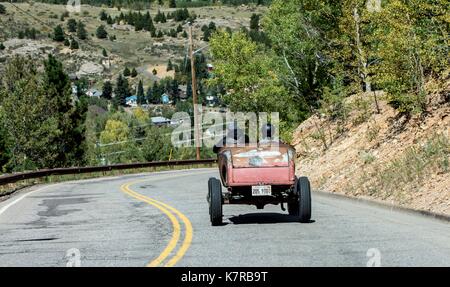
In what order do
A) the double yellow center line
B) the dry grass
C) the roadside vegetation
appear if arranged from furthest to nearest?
the dry grass
the roadside vegetation
the double yellow center line

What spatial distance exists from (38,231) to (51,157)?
2836 inches

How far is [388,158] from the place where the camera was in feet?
66.6

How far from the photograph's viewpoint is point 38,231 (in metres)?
12.9

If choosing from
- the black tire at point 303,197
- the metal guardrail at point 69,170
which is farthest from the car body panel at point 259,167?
the metal guardrail at point 69,170

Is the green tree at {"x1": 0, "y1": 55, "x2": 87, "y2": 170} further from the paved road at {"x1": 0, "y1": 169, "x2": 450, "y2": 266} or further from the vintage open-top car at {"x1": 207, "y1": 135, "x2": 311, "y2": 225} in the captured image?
the vintage open-top car at {"x1": 207, "y1": 135, "x2": 311, "y2": 225}

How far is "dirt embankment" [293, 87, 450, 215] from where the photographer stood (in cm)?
1567

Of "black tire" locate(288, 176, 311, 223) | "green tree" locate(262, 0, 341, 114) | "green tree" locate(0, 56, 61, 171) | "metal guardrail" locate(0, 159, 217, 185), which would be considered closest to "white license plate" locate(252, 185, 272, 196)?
"black tire" locate(288, 176, 311, 223)

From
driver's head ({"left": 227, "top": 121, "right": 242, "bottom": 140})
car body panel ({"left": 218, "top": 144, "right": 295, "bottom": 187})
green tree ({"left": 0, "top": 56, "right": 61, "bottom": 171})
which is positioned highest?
driver's head ({"left": 227, "top": 121, "right": 242, "bottom": 140})

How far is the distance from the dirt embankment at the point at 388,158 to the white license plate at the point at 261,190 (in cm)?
383

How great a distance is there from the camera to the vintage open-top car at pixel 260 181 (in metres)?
12.2

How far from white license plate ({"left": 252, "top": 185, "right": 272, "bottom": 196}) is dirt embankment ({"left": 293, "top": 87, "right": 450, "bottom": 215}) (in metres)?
3.83

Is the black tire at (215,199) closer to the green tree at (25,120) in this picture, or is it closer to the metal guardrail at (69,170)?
the metal guardrail at (69,170)

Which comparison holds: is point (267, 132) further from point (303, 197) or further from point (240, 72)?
point (240, 72)

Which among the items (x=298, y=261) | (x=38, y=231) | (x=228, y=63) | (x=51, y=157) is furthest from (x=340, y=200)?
(x=51, y=157)
